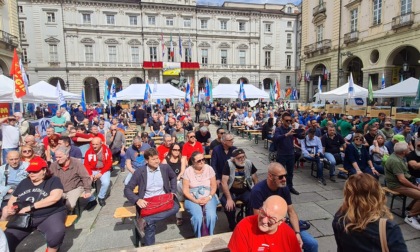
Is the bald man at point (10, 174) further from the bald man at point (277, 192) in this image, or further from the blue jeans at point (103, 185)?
the bald man at point (277, 192)

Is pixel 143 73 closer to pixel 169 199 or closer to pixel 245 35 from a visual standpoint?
pixel 245 35

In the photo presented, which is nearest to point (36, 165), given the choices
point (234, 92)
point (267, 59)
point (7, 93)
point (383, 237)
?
point (383, 237)

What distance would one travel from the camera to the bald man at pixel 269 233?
2123mm

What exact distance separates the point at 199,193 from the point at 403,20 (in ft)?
75.4

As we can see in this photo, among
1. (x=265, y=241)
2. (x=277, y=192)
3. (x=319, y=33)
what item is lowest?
(x=265, y=241)

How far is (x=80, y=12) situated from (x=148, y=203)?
45.7 metres

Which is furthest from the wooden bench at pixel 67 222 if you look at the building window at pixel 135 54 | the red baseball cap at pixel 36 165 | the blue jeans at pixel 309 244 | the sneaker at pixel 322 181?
the building window at pixel 135 54

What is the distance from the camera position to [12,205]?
132 inches

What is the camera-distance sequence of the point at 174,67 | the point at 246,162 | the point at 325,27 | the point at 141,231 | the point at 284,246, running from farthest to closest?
the point at 174,67
the point at 325,27
the point at 246,162
the point at 141,231
the point at 284,246

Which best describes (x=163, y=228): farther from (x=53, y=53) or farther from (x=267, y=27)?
(x=267, y=27)

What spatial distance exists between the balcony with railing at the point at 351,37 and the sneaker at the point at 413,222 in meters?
24.3

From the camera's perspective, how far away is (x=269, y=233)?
88.2 inches

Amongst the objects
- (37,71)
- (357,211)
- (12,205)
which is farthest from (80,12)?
(357,211)

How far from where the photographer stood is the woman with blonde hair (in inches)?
72.0
